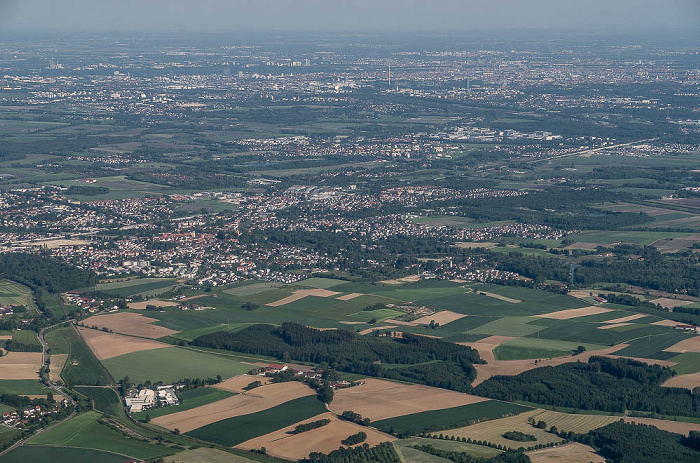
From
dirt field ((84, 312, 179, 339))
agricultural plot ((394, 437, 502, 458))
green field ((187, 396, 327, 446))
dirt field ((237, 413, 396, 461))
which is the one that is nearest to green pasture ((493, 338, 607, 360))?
green field ((187, 396, 327, 446))

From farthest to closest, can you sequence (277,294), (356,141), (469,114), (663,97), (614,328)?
(663,97)
(469,114)
(356,141)
(277,294)
(614,328)

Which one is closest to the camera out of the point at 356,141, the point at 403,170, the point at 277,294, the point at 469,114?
the point at 277,294

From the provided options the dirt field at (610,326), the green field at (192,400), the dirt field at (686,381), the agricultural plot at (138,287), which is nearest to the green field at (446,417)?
the dirt field at (686,381)

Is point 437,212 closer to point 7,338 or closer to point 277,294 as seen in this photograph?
point 277,294

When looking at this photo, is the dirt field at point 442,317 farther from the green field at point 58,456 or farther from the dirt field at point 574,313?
the green field at point 58,456

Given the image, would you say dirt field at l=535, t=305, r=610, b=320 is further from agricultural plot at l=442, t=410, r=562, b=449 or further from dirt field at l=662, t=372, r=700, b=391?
agricultural plot at l=442, t=410, r=562, b=449

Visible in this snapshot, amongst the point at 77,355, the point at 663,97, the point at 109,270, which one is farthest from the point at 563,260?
the point at 663,97

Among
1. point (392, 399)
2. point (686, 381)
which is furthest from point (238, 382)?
point (686, 381)
